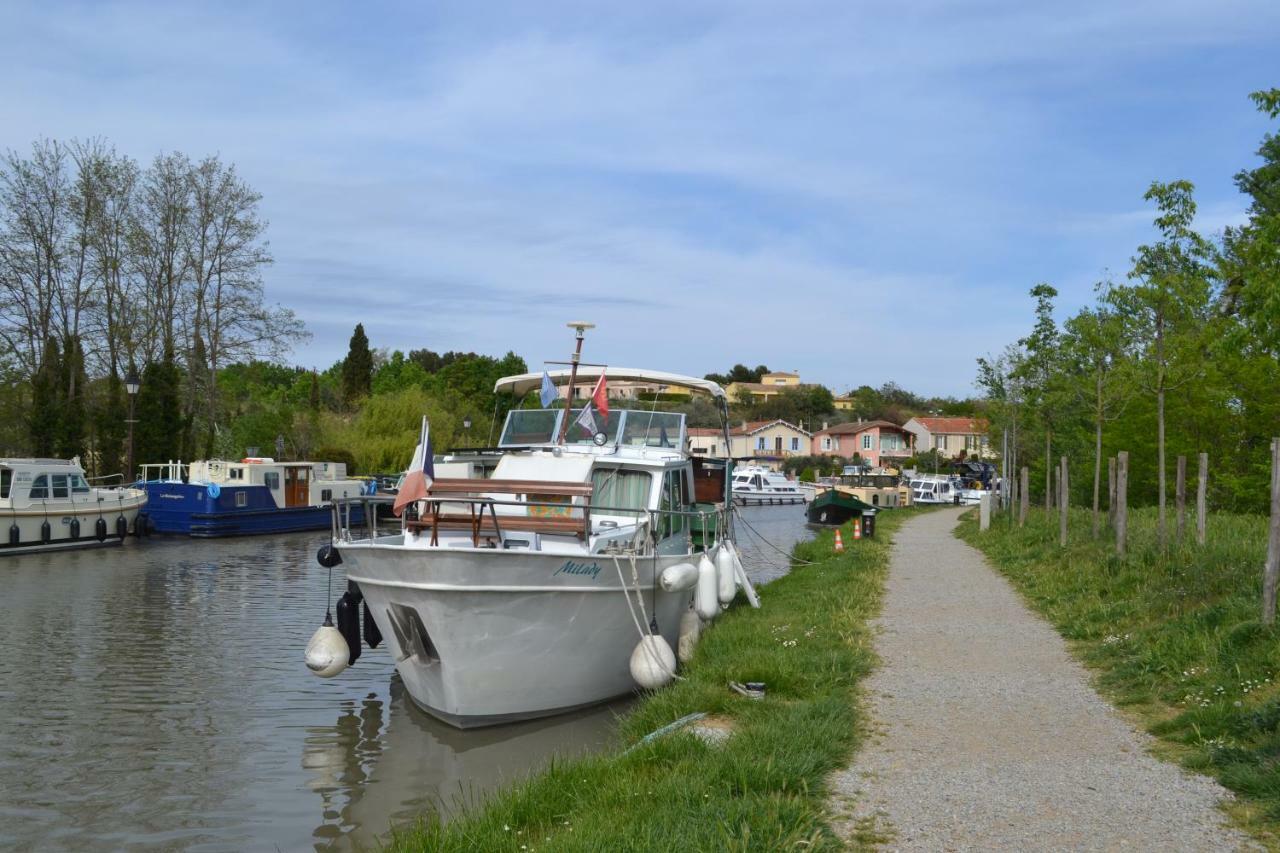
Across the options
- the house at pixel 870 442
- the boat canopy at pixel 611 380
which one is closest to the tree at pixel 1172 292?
the boat canopy at pixel 611 380

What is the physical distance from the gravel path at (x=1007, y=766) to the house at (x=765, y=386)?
409ft

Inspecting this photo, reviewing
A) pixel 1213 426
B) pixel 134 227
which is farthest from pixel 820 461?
pixel 1213 426

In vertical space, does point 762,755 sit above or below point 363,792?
above

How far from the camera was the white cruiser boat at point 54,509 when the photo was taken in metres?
30.8

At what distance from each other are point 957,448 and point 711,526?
105 metres

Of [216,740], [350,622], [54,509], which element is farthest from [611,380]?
[54,509]

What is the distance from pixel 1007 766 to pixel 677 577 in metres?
5.65

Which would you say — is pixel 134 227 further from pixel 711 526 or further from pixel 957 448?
pixel 957 448

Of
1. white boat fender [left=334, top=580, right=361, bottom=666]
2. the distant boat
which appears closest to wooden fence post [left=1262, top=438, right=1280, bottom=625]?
white boat fender [left=334, top=580, right=361, bottom=666]

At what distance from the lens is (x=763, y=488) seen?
69688mm

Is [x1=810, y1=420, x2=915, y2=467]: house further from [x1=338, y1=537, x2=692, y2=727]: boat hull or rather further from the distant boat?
[x1=338, y1=537, x2=692, y2=727]: boat hull

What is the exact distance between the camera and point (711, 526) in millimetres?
17469

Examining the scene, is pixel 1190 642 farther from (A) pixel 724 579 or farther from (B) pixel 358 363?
(B) pixel 358 363

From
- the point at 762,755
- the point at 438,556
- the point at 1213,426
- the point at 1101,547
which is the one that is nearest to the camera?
the point at 762,755
